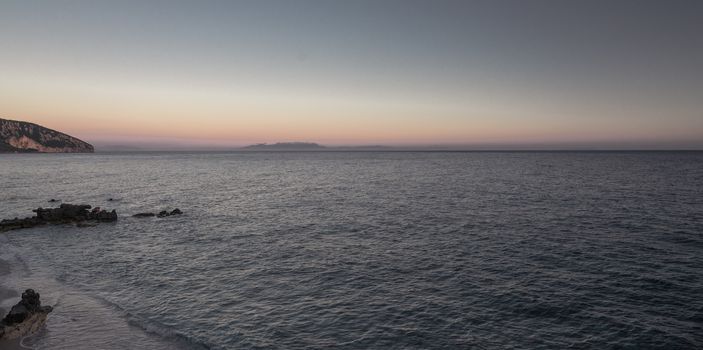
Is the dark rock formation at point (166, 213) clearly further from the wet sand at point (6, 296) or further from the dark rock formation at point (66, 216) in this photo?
the wet sand at point (6, 296)

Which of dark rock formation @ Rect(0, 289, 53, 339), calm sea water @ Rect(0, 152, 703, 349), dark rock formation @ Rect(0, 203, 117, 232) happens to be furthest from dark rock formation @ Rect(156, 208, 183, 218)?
dark rock formation @ Rect(0, 289, 53, 339)

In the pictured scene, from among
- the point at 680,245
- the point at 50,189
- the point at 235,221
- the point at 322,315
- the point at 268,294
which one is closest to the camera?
the point at 322,315

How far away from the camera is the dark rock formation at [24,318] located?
21188mm

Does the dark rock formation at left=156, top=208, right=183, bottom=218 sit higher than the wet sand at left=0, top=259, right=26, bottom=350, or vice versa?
the dark rock formation at left=156, top=208, right=183, bottom=218

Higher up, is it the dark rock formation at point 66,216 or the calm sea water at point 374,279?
the dark rock formation at point 66,216

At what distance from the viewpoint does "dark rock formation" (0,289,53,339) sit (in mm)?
21188

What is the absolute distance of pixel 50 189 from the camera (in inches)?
3787

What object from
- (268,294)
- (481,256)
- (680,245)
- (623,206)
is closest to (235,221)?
(268,294)

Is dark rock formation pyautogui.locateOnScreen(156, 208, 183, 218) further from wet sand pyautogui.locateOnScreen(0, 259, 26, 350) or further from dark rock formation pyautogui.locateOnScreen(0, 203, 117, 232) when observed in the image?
wet sand pyautogui.locateOnScreen(0, 259, 26, 350)

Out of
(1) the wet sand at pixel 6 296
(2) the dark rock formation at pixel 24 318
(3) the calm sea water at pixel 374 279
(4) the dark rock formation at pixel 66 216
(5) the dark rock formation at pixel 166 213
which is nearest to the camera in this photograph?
(1) the wet sand at pixel 6 296

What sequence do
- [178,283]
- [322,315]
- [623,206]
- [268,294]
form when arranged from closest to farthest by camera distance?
[322,315] < [268,294] < [178,283] < [623,206]

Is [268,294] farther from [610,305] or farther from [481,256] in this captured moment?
[610,305]

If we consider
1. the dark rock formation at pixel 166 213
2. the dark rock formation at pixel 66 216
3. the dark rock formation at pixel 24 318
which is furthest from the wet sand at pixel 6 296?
the dark rock formation at pixel 166 213

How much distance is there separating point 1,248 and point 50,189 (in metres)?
65.9
